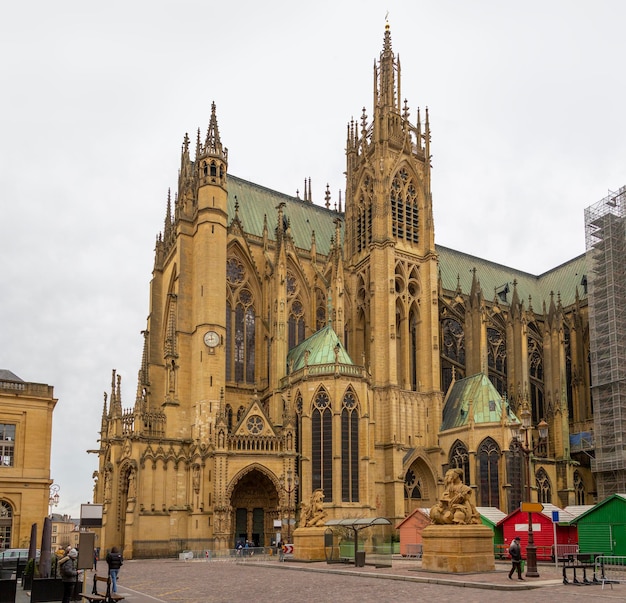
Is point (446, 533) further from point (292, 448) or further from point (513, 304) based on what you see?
point (513, 304)

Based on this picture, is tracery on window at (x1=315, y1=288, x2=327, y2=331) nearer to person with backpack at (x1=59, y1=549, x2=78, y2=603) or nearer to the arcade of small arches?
the arcade of small arches

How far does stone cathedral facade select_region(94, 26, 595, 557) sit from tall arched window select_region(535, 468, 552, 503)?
141 millimetres

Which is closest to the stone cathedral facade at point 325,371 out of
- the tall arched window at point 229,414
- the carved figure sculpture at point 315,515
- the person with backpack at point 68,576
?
the tall arched window at point 229,414

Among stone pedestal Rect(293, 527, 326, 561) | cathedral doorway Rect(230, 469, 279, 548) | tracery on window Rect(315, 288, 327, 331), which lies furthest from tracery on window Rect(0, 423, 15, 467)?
tracery on window Rect(315, 288, 327, 331)

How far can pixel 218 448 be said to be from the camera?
48.1 m

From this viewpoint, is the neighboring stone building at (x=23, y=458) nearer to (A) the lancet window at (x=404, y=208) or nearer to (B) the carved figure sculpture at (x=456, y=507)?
(B) the carved figure sculpture at (x=456, y=507)

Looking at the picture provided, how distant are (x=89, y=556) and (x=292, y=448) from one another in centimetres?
3152

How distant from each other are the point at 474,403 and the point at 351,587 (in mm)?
35242

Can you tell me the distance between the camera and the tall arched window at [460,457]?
5447cm

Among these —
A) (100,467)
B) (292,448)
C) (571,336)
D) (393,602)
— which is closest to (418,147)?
(571,336)

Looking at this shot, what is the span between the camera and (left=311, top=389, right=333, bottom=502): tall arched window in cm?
4988

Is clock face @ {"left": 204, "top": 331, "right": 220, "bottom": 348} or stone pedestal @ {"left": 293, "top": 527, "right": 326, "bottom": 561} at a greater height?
clock face @ {"left": 204, "top": 331, "right": 220, "bottom": 348}

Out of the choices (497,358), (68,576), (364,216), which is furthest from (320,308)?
(68,576)

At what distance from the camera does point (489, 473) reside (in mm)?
53562
